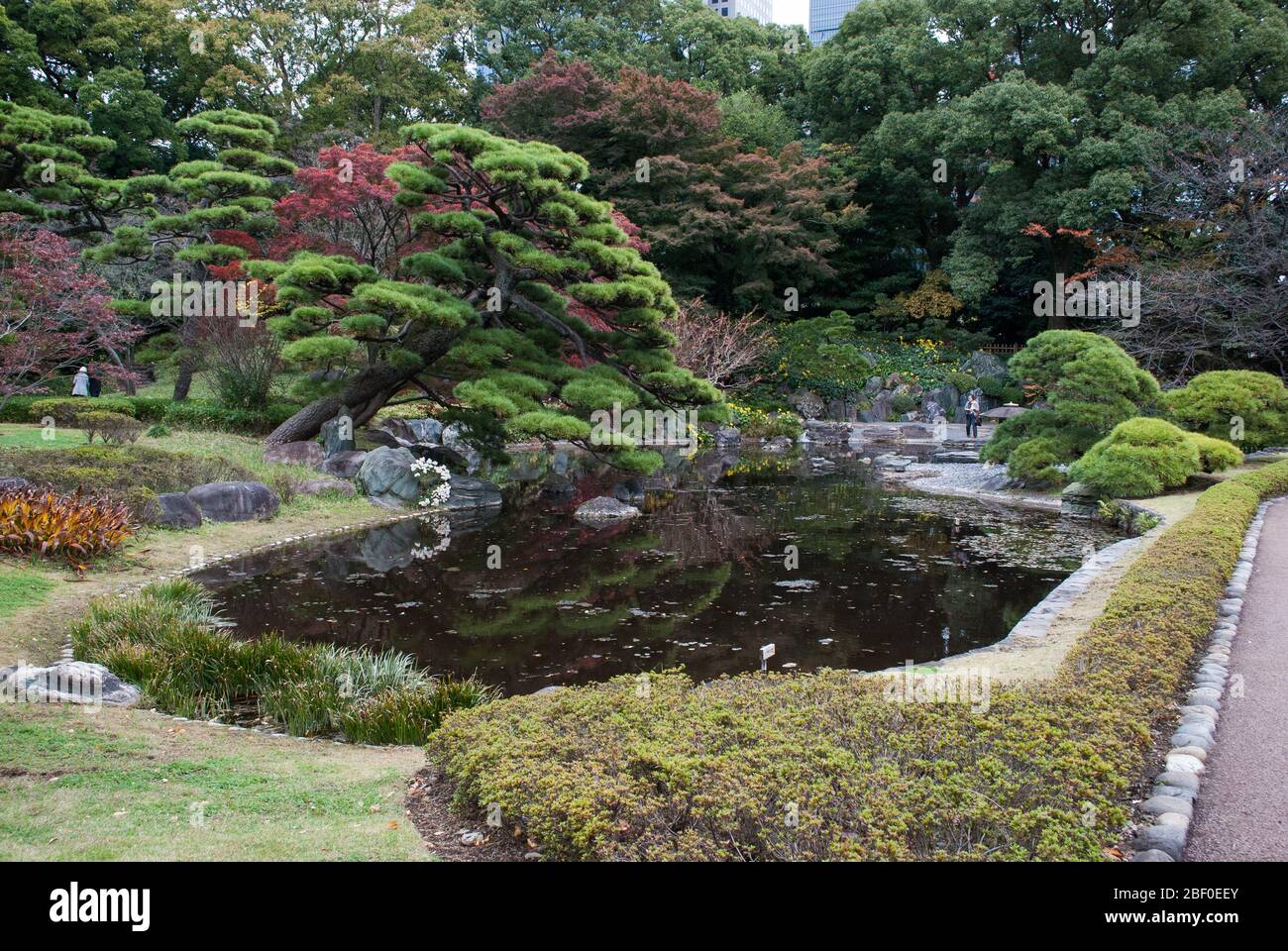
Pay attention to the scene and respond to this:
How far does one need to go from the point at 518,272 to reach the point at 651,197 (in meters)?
14.9

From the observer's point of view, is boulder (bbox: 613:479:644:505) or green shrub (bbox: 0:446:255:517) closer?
green shrub (bbox: 0:446:255:517)

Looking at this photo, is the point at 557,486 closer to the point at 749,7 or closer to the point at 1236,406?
the point at 1236,406

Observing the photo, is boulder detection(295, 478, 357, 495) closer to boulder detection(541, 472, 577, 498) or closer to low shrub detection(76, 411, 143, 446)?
low shrub detection(76, 411, 143, 446)

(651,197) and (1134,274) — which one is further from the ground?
(651,197)

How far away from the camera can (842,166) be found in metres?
31.4

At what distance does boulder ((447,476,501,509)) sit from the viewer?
14.0m

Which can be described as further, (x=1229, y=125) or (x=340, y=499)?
(x=1229, y=125)

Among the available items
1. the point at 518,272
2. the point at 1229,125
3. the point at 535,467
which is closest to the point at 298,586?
the point at 518,272

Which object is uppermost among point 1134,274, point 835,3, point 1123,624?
point 835,3

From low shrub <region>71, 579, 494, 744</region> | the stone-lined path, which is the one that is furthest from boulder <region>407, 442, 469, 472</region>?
the stone-lined path

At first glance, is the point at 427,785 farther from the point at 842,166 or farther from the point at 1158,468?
the point at 842,166

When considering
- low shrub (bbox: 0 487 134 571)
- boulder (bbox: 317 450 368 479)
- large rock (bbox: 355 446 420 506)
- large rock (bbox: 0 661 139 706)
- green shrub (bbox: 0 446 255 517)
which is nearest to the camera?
large rock (bbox: 0 661 139 706)

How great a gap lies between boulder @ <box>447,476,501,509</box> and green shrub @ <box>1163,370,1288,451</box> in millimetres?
11533

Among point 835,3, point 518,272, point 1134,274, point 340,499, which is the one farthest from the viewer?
point 835,3
